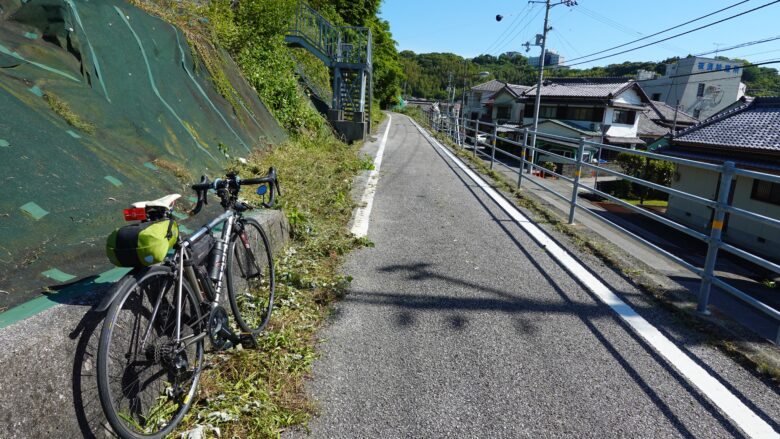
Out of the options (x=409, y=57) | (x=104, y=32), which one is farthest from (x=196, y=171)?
(x=409, y=57)

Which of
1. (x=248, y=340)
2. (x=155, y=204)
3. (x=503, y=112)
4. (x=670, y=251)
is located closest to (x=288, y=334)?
(x=248, y=340)

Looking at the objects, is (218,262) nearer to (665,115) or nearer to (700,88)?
(665,115)

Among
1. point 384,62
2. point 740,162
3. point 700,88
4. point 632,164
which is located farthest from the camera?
point 700,88

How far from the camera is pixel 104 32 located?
15.4ft

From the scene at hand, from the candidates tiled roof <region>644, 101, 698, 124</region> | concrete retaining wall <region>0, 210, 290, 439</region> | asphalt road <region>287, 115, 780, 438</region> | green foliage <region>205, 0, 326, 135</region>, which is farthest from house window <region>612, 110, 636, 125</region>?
concrete retaining wall <region>0, 210, 290, 439</region>

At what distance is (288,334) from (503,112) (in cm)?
5392

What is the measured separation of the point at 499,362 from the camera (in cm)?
276

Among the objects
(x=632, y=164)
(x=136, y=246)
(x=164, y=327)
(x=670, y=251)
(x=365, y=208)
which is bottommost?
(x=670, y=251)

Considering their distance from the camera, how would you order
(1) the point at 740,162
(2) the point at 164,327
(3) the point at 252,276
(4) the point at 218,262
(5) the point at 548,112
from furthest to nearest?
(5) the point at 548,112
(1) the point at 740,162
(3) the point at 252,276
(4) the point at 218,262
(2) the point at 164,327

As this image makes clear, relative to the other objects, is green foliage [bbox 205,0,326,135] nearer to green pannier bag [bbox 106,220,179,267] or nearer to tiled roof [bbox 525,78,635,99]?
green pannier bag [bbox 106,220,179,267]

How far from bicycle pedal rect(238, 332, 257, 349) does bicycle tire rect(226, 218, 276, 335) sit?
0.03 m

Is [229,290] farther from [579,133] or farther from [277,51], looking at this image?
[579,133]

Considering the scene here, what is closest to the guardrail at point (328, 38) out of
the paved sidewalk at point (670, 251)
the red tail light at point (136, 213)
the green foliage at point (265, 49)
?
the green foliage at point (265, 49)

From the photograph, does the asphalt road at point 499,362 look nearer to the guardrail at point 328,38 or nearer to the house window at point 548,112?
the guardrail at point 328,38
